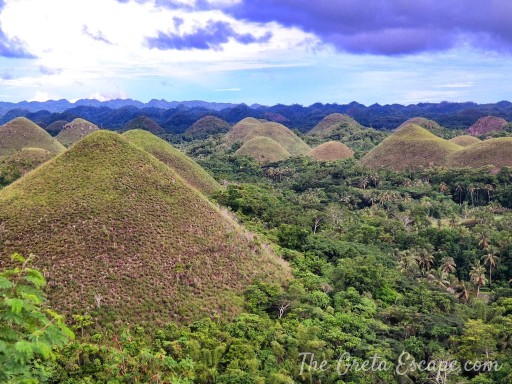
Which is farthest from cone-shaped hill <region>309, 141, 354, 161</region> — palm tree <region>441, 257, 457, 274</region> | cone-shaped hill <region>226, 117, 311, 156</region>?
palm tree <region>441, 257, 457, 274</region>

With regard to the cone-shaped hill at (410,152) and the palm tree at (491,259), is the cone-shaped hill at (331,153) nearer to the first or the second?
the cone-shaped hill at (410,152)

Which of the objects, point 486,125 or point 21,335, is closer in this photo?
point 21,335

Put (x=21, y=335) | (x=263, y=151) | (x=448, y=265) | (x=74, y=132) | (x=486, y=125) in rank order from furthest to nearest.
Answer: (x=486, y=125), (x=74, y=132), (x=263, y=151), (x=448, y=265), (x=21, y=335)

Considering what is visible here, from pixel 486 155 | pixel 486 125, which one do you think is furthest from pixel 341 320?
pixel 486 125

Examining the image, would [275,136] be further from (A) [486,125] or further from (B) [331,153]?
(A) [486,125]

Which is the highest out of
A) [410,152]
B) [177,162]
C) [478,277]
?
[410,152]

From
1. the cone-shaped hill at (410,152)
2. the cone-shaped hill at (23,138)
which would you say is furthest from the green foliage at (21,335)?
the cone-shaped hill at (23,138)

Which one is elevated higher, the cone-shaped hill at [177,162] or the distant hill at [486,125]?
the distant hill at [486,125]
